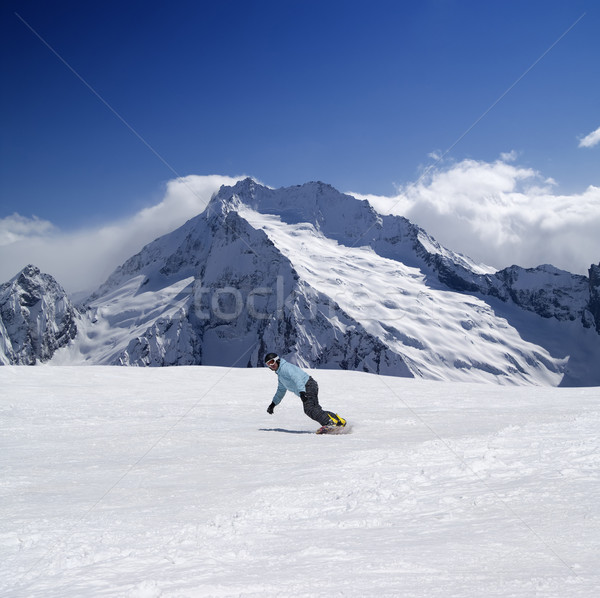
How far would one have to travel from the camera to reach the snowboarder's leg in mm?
9508

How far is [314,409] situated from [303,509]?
211 inches

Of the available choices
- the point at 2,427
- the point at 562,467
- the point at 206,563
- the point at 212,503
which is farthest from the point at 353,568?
the point at 2,427

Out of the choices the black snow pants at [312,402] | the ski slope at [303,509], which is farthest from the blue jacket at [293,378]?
the ski slope at [303,509]

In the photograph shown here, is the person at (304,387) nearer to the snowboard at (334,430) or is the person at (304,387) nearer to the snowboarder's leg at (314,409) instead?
the snowboarder's leg at (314,409)

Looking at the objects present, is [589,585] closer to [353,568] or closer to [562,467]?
[353,568]

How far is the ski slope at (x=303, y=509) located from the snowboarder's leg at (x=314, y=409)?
1.62 feet

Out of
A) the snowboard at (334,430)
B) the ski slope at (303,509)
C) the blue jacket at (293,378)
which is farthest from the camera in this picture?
the blue jacket at (293,378)

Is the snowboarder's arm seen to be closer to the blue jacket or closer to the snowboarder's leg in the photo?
the blue jacket

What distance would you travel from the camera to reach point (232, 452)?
293 inches

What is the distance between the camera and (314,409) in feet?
32.2

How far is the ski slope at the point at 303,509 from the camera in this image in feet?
9.86

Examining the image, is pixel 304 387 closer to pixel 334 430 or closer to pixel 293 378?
pixel 293 378

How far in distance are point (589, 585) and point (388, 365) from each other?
200144mm

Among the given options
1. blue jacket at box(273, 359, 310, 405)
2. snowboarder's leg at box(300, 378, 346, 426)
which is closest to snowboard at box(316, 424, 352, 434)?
snowboarder's leg at box(300, 378, 346, 426)
